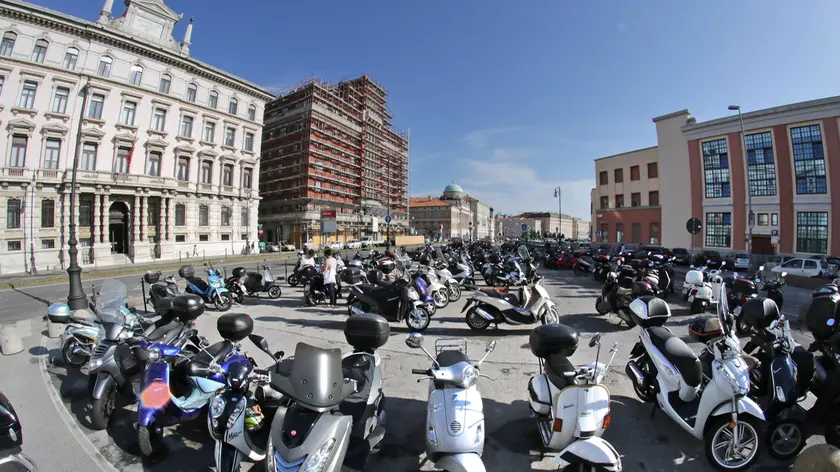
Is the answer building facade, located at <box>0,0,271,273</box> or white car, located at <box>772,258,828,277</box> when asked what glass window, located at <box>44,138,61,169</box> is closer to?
building facade, located at <box>0,0,271,273</box>

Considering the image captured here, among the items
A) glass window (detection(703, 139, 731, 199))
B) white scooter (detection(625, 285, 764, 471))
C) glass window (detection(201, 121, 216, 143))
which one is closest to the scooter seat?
white scooter (detection(625, 285, 764, 471))

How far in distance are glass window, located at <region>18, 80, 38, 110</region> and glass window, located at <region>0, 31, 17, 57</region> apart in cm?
188

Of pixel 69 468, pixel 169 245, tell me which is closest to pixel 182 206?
pixel 169 245

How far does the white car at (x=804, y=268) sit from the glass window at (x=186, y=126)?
140 feet

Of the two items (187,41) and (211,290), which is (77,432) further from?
(187,41)

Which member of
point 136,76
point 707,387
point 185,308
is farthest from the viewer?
point 136,76

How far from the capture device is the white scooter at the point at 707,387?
2.73 metres

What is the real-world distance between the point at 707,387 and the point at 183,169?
126 ft

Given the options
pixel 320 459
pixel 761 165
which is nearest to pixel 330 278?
pixel 320 459

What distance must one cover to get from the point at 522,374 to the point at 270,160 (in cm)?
5926

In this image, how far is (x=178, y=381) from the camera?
11.6 ft

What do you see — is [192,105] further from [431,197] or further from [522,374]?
[431,197]

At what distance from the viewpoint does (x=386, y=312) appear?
6988 millimetres

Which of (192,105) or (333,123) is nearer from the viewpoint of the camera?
(192,105)
